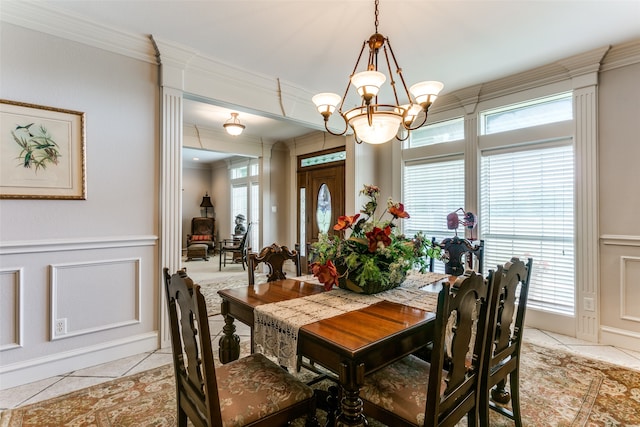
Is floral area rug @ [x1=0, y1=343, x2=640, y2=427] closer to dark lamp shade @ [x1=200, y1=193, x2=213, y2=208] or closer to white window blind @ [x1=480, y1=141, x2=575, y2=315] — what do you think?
white window blind @ [x1=480, y1=141, x2=575, y2=315]

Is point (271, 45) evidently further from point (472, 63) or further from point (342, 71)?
point (472, 63)

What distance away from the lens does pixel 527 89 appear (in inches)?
132

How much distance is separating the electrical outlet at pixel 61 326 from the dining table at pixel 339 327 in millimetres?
1454

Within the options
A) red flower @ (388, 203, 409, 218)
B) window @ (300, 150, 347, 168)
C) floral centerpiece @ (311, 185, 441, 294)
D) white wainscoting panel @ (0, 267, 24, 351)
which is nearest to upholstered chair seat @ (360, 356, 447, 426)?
floral centerpiece @ (311, 185, 441, 294)

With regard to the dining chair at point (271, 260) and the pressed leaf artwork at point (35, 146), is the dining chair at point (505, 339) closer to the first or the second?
the dining chair at point (271, 260)

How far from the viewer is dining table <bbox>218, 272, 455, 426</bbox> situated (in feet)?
3.96

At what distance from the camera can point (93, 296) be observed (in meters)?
2.52

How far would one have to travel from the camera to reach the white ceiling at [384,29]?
2257 mm

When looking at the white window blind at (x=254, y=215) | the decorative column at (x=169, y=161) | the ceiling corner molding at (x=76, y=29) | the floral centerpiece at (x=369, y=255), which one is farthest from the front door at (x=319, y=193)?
the floral centerpiece at (x=369, y=255)

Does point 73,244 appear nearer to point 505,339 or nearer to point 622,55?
point 505,339

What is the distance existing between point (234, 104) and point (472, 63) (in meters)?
2.46

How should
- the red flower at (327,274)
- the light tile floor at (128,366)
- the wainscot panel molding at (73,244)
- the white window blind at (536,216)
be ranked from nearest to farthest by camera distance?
1. the red flower at (327,274)
2. the light tile floor at (128,366)
3. the wainscot panel molding at (73,244)
4. the white window blind at (536,216)

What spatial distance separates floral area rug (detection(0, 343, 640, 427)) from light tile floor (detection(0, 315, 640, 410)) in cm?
11

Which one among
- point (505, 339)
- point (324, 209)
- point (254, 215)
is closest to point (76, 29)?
point (505, 339)
